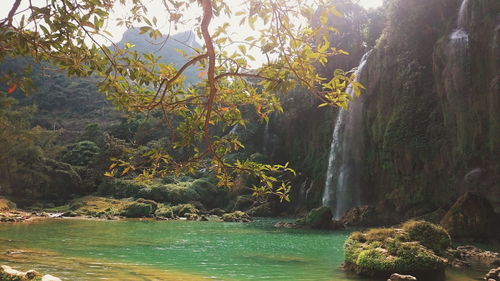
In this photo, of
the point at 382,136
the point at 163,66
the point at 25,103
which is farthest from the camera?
the point at 25,103

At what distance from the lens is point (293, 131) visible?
43.5m

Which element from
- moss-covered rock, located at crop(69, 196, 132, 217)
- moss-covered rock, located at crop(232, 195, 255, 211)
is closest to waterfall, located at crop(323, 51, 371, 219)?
moss-covered rock, located at crop(232, 195, 255, 211)

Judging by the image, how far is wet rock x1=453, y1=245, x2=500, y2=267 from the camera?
465 inches

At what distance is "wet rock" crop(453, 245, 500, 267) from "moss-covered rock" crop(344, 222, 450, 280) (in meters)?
1.12

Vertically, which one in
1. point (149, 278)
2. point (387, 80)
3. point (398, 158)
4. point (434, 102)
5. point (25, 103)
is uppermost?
point (25, 103)

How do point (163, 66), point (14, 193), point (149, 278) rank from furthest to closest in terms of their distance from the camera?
point (14, 193) < point (149, 278) < point (163, 66)

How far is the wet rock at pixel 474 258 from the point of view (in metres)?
11.8

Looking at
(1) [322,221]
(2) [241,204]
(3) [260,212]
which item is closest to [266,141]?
(2) [241,204]

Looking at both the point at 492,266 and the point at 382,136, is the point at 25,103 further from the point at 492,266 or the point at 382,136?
the point at 492,266

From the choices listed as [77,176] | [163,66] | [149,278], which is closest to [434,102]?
[149,278]

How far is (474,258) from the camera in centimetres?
1309

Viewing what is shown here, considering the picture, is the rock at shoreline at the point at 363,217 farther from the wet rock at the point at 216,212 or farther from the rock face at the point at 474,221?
the wet rock at the point at 216,212

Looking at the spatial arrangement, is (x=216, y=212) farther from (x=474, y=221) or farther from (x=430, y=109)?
(x=474, y=221)

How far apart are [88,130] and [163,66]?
54617mm
